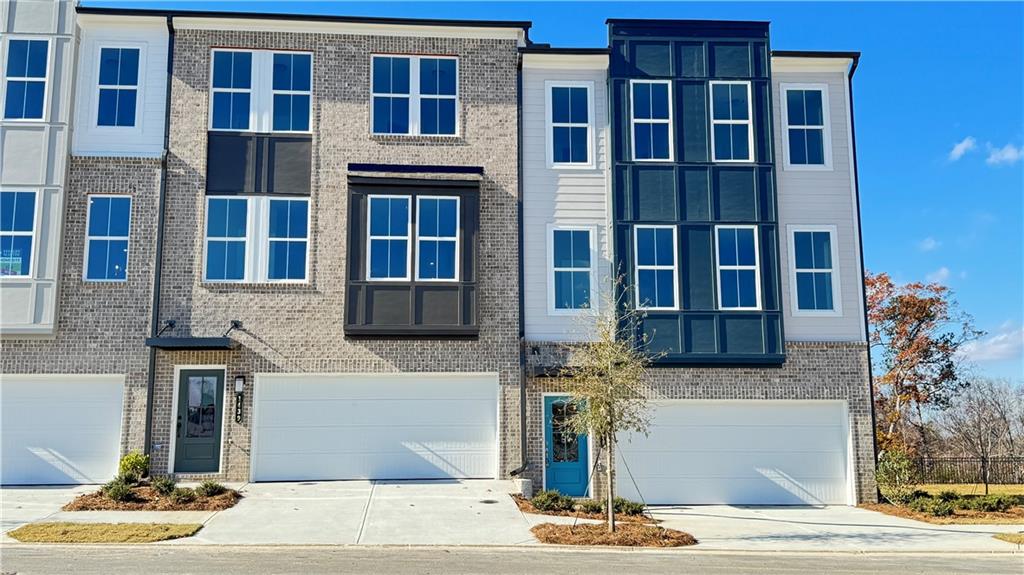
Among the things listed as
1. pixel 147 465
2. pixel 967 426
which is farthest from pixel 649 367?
pixel 967 426

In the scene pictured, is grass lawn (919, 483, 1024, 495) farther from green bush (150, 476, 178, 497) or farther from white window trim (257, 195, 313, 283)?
green bush (150, 476, 178, 497)

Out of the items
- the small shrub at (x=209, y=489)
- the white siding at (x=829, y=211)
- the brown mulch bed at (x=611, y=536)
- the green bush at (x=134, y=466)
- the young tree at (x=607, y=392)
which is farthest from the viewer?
the white siding at (x=829, y=211)

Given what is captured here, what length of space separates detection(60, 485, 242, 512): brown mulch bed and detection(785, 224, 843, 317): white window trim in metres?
12.6

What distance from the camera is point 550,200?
726 inches

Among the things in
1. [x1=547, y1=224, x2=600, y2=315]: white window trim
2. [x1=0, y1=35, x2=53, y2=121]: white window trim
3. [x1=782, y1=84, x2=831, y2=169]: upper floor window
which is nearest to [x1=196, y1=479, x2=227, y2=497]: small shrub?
[x1=547, y1=224, x2=600, y2=315]: white window trim

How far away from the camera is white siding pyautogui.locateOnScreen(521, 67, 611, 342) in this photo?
18.0 m

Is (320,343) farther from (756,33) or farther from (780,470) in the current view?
(756,33)

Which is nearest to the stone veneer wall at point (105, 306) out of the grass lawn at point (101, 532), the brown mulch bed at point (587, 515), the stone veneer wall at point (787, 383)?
the grass lawn at point (101, 532)

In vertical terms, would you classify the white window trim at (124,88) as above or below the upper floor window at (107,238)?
above

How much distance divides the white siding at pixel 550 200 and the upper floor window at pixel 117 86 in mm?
Answer: 8678

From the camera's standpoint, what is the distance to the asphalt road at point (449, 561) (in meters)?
10.6

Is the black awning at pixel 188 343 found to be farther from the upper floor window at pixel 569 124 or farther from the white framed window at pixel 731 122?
the white framed window at pixel 731 122

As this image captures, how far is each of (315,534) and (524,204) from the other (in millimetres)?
8659

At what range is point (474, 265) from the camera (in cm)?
1766
